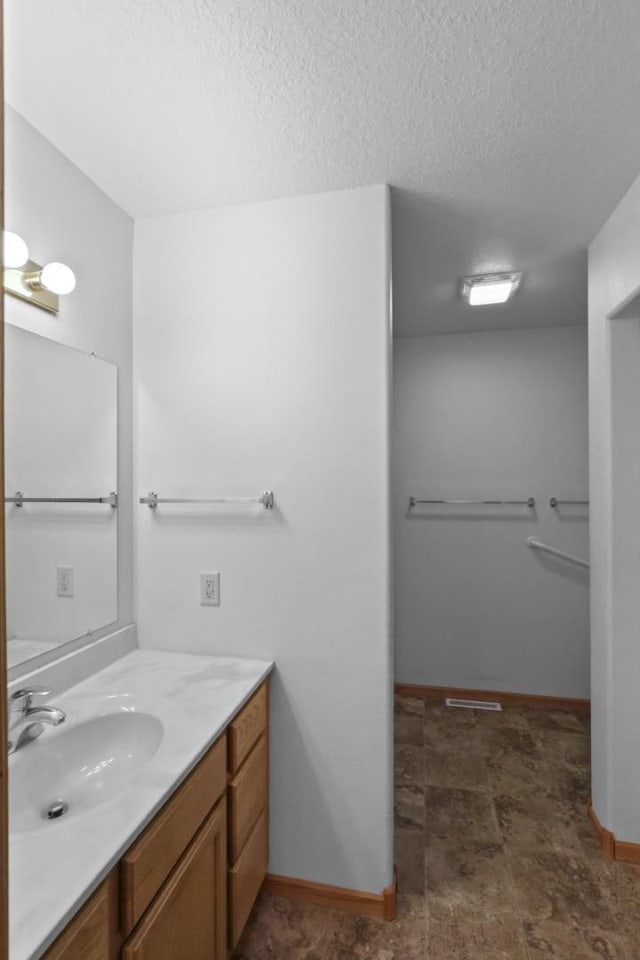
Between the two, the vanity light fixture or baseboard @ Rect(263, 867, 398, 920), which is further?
baseboard @ Rect(263, 867, 398, 920)

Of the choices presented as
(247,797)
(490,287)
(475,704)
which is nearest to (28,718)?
(247,797)

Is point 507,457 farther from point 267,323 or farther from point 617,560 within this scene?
point 267,323

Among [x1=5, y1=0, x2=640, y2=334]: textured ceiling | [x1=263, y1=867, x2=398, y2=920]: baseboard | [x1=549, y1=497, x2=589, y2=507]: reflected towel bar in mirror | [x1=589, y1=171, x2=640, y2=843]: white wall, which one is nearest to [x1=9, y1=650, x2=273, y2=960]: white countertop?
[x1=263, y1=867, x2=398, y2=920]: baseboard

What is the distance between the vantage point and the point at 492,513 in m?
3.26

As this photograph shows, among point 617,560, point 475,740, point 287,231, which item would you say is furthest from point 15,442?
point 475,740

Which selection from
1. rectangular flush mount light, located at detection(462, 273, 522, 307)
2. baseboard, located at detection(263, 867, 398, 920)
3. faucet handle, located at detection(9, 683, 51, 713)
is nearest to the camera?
faucet handle, located at detection(9, 683, 51, 713)

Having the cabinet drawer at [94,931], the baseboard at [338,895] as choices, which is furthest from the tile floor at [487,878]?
the cabinet drawer at [94,931]

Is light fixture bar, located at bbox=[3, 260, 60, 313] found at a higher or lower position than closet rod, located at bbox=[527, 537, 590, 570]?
higher

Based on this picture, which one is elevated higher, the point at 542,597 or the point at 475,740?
the point at 542,597

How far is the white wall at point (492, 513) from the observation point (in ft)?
10.3

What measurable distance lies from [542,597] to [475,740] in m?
1.00

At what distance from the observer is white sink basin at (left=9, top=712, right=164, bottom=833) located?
1.13m

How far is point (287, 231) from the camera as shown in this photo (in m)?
1.76

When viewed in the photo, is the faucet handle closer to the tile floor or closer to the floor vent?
the tile floor
